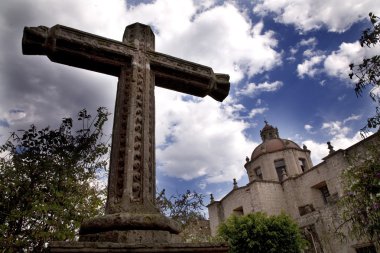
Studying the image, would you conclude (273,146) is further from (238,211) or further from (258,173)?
(238,211)

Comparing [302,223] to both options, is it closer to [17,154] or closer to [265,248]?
[265,248]

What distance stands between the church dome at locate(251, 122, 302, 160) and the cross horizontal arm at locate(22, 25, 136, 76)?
89.9 feet

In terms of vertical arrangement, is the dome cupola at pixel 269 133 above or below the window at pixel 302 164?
above

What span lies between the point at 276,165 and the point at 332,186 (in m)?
7.38

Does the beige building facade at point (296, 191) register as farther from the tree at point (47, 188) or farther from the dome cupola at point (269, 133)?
the tree at point (47, 188)

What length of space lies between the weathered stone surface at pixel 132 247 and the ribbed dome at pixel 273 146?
28385 mm

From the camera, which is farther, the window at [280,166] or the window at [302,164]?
the window at [302,164]

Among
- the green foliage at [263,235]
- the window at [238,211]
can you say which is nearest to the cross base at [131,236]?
the green foliage at [263,235]

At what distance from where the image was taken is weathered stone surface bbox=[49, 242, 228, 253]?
5.40ft

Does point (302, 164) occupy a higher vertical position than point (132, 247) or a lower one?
higher

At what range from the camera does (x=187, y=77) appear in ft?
12.8

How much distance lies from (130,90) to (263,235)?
49.7 ft

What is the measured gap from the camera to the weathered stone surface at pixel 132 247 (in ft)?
5.40

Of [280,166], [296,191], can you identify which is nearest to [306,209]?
[296,191]
